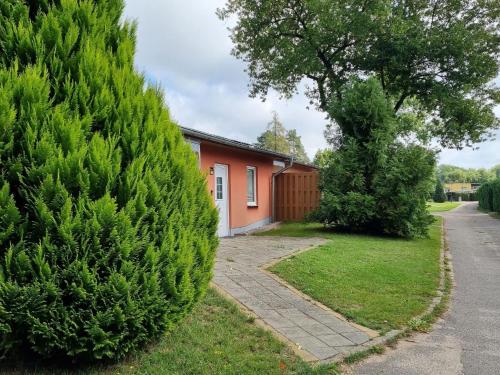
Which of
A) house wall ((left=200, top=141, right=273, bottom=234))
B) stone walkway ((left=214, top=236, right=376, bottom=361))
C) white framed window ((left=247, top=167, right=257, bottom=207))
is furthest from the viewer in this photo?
white framed window ((left=247, top=167, right=257, bottom=207))

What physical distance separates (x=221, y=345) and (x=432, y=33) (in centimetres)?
1817

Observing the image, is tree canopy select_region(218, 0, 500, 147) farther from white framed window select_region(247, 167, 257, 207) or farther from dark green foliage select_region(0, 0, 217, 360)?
dark green foliage select_region(0, 0, 217, 360)

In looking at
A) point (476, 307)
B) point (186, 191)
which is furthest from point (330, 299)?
point (186, 191)

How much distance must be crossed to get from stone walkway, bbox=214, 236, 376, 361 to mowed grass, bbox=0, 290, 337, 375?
29 centimetres

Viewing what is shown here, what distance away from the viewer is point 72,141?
2.67 metres

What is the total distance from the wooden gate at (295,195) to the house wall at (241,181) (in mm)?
818

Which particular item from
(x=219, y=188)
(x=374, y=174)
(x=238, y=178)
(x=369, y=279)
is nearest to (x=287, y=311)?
(x=369, y=279)

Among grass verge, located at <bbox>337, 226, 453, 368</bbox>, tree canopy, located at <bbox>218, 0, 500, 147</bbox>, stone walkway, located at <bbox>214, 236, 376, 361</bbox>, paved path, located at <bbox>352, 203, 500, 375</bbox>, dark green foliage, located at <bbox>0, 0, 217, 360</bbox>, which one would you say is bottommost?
paved path, located at <bbox>352, 203, 500, 375</bbox>

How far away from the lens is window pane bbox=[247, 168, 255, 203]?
1553 cm

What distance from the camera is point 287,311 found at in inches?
188

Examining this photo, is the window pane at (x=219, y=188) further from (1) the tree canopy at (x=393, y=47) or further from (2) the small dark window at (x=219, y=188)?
(1) the tree canopy at (x=393, y=47)

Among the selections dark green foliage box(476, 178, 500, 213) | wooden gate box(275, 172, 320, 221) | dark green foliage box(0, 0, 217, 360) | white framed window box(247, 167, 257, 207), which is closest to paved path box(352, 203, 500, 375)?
dark green foliage box(0, 0, 217, 360)

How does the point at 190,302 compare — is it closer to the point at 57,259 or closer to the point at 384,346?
the point at 57,259

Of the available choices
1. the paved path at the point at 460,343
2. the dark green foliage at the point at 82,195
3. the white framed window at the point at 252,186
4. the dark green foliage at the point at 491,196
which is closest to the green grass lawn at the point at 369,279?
the paved path at the point at 460,343
